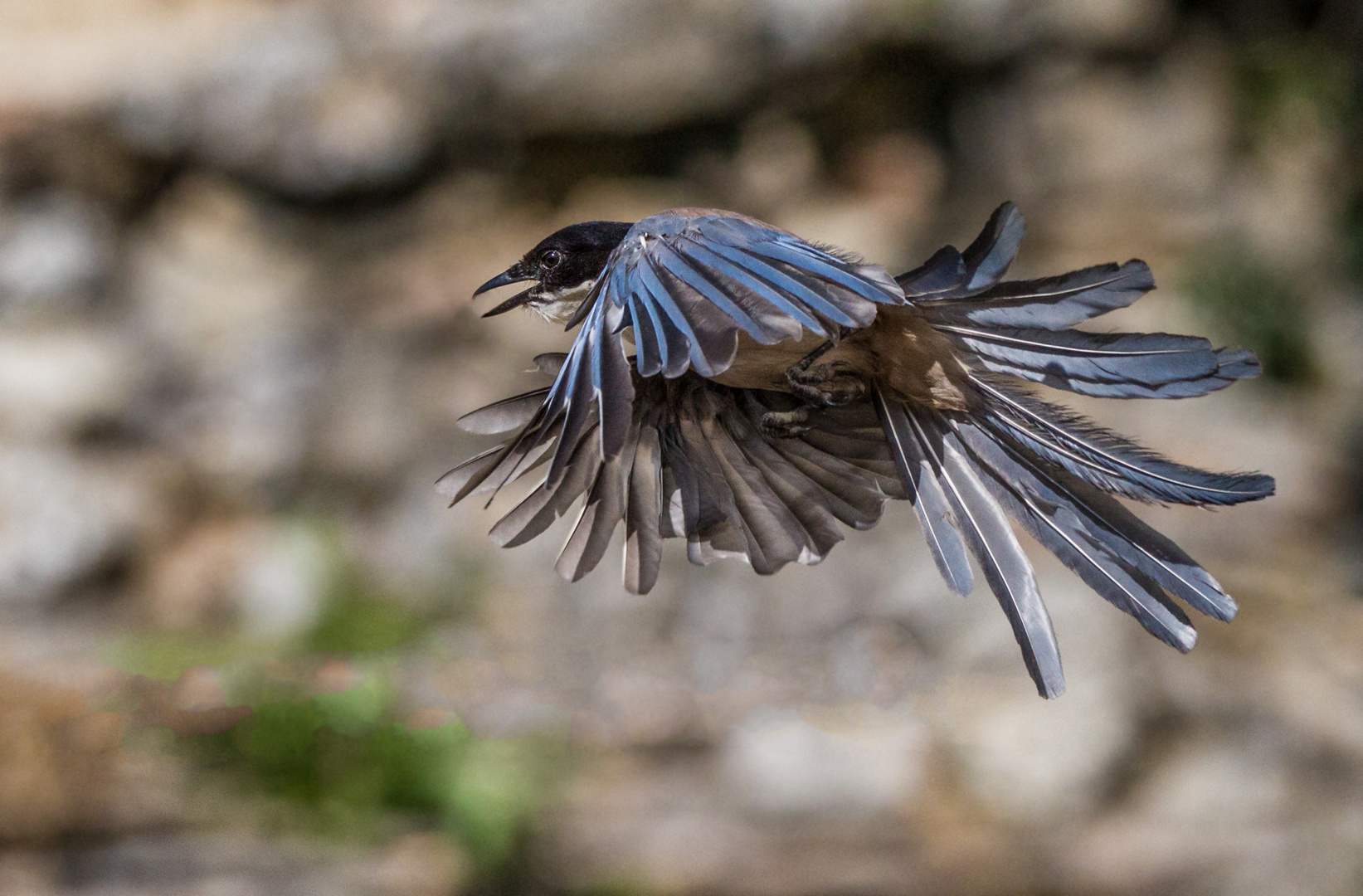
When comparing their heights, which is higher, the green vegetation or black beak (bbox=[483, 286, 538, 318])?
black beak (bbox=[483, 286, 538, 318])

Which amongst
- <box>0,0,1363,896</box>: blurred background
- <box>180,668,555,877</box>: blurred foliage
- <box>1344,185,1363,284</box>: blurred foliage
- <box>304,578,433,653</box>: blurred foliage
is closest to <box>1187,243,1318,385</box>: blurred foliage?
<box>0,0,1363,896</box>: blurred background

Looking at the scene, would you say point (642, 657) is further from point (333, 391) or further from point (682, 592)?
Result: point (333, 391)

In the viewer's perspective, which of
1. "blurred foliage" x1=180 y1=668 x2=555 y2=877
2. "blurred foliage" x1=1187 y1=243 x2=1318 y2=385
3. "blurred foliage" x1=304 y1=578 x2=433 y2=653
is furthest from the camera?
"blurred foliage" x1=1187 y1=243 x2=1318 y2=385

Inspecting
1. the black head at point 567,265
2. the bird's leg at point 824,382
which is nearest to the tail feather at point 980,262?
the bird's leg at point 824,382

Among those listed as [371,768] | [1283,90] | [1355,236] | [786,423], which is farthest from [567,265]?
[1355,236]

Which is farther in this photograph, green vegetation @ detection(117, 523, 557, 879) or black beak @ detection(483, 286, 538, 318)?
green vegetation @ detection(117, 523, 557, 879)

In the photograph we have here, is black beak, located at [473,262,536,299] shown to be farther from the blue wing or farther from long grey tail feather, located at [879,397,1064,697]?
long grey tail feather, located at [879,397,1064,697]

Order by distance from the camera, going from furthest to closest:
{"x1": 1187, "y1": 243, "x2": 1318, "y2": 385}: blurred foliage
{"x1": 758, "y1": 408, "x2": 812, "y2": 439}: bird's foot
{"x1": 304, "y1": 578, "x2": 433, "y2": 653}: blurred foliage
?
1. {"x1": 1187, "y1": 243, "x2": 1318, "y2": 385}: blurred foliage
2. {"x1": 304, "y1": 578, "x2": 433, "y2": 653}: blurred foliage
3. {"x1": 758, "y1": 408, "x2": 812, "y2": 439}: bird's foot

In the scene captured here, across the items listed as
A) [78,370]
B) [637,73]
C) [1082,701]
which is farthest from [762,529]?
[78,370]

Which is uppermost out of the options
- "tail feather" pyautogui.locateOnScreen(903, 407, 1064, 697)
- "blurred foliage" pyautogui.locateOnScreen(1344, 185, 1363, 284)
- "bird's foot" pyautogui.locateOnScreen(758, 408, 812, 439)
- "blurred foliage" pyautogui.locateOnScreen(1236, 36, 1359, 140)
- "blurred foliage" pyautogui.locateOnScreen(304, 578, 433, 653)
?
"blurred foliage" pyautogui.locateOnScreen(1236, 36, 1359, 140)
